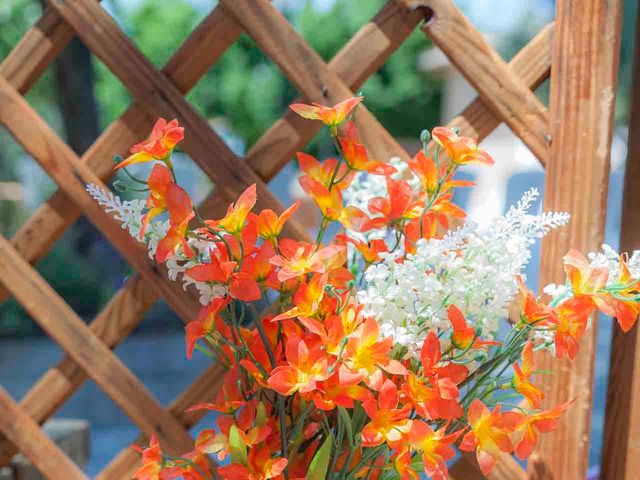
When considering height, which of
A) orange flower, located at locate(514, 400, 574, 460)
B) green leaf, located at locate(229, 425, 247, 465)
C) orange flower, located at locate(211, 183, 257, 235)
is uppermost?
orange flower, located at locate(211, 183, 257, 235)

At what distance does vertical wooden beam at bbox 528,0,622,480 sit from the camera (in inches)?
28.5

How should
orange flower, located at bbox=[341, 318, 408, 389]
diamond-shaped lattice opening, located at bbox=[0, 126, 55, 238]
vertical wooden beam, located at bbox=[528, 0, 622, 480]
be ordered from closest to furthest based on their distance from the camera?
orange flower, located at bbox=[341, 318, 408, 389]
vertical wooden beam, located at bbox=[528, 0, 622, 480]
diamond-shaped lattice opening, located at bbox=[0, 126, 55, 238]

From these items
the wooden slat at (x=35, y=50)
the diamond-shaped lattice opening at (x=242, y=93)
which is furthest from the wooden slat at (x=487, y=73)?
the diamond-shaped lattice opening at (x=242, y=93)

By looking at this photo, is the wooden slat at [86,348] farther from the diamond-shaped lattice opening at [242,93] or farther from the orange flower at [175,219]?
the diamond-shaped lattice opening at [242,93]

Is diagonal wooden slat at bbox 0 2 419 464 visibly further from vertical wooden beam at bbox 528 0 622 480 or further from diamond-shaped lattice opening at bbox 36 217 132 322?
diamond-shaped lattice opening at bbox 36 217 132 322

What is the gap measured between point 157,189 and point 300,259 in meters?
0.13

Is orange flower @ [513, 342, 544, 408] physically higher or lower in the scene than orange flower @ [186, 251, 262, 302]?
lower

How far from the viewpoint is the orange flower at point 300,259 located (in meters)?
0.53

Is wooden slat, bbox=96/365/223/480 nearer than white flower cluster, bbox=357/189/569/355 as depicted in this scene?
No

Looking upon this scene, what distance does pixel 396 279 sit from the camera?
53cm

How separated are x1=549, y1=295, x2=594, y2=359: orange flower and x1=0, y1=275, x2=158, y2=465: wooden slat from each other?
0.50 m

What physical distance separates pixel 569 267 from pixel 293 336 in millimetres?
236

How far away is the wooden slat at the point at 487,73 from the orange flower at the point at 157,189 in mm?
385

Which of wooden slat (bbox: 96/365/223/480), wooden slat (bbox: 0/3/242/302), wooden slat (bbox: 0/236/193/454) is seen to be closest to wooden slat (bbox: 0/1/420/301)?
wooden slat (bbox: 0/3/242/302)
